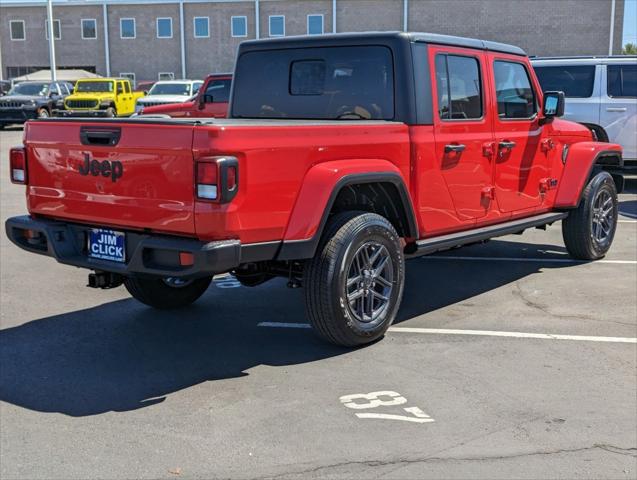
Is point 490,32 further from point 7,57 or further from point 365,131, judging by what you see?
point 365,131

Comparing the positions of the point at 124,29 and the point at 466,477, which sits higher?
the point at 124,29

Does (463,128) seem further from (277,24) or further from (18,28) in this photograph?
(18,28)

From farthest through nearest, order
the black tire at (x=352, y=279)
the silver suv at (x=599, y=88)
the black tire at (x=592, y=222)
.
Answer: the silver suv at (x=599, y=88), the black tire at (x=592, y=222), the black tire at (x=352, y=279)

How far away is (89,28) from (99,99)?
28.3 meters

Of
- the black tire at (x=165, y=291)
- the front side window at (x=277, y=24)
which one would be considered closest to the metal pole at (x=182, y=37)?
the front side window at (x=277, y=24)

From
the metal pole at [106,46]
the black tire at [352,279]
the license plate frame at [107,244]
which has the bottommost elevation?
the black tire at [352,279]

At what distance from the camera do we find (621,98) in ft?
40.9

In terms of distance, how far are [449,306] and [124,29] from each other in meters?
52.3

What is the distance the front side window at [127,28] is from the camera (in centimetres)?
5397

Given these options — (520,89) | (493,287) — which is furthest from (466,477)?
(520,89)

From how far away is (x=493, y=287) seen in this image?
7.04 metres

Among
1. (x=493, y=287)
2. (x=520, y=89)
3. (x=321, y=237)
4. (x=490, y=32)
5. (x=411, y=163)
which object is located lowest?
(x=493, y=287)

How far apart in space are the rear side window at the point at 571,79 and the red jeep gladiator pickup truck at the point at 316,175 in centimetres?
574

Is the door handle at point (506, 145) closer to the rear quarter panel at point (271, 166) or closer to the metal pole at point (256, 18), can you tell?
the rear quarter panel at point (271, 166)
